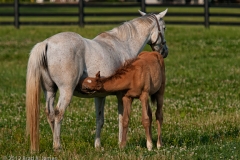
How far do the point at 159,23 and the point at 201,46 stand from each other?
577 inches

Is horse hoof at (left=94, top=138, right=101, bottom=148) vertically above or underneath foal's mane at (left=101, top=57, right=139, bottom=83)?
underneath

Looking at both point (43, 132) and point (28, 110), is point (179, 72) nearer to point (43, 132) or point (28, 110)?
point (43, 132)

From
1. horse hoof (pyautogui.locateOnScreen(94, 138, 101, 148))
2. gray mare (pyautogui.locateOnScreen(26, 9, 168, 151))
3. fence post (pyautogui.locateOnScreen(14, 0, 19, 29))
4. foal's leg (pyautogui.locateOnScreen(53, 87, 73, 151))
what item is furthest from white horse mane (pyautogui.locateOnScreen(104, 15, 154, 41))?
fence post (pyautogui.locateOnScreen(14, 0, 19, 29))

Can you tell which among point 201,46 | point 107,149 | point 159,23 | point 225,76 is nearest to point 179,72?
point 225,76

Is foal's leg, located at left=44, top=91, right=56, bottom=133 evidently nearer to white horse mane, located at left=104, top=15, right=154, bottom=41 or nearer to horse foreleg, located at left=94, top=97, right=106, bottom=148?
horse foreleg, located at left=94, top=97, right=106, bottom=148

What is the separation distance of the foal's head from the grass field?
0.89 meters

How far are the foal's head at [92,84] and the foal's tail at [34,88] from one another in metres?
0.63

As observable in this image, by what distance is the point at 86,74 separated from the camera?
936cm

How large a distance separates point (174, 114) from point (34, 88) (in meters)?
4.93

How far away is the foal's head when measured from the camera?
360 inches

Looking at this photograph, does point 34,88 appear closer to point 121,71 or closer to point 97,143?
point 121,71

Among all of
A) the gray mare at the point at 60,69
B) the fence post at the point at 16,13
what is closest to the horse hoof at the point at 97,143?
the gray mare at the point at 60,69

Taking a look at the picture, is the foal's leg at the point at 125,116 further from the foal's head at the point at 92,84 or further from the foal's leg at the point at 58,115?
the foal's leg at the point at 58,115

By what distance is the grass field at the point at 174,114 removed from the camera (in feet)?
29.0
